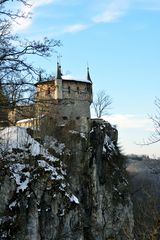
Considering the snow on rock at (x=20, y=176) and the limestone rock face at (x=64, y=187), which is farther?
the snow on rock at (x=20, y=176)

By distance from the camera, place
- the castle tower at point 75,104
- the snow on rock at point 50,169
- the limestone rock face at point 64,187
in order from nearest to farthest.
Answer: the limestone rock face at point 64,187, the snow on rock at point 50,169, the castle tower at point 75,104

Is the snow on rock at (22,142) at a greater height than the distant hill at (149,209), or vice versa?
the snow on rock at (22,142)

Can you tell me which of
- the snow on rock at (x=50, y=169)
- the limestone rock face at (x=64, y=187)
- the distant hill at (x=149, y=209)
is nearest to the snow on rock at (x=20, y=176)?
the limestone rock face at (x=64, y=187)

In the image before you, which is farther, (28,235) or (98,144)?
(98,144)

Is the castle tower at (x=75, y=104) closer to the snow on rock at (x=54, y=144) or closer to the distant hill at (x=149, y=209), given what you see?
the snow on rock at (x=54, y=144)

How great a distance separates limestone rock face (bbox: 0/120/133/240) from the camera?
22.1m

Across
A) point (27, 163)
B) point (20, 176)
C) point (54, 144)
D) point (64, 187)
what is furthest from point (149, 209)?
point (54, 144)

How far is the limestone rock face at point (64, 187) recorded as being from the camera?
72.6 feet

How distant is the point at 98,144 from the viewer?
36625 mm

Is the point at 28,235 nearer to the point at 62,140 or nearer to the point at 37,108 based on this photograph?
the point at 62,140

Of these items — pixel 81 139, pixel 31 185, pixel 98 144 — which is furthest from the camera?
pixel 98 144

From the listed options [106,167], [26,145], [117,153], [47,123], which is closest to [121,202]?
[106,167]

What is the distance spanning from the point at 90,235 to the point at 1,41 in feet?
79.8

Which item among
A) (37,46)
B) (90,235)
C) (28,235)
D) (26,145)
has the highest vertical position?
(37,46)
